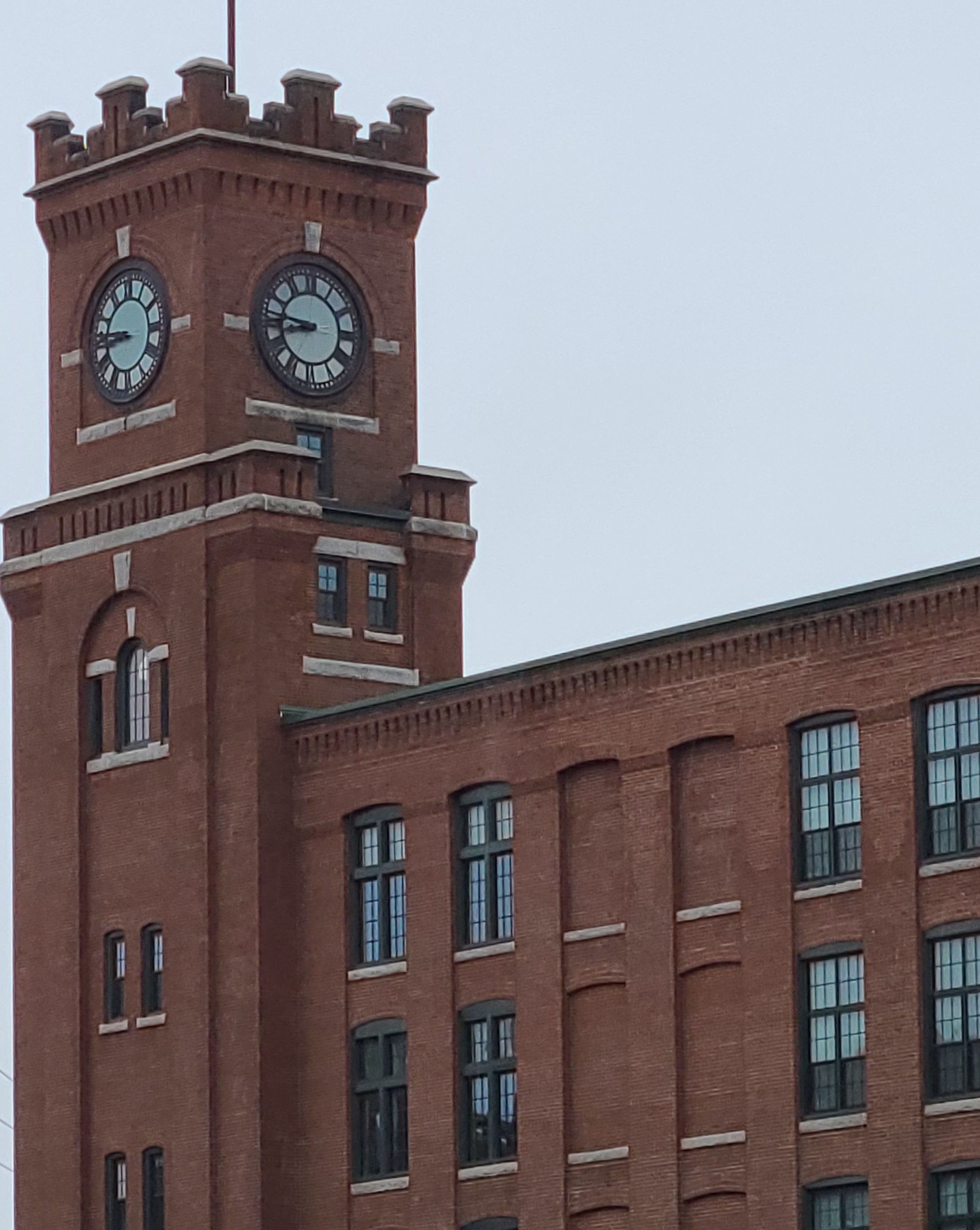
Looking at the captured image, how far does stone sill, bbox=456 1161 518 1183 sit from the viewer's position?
229ft

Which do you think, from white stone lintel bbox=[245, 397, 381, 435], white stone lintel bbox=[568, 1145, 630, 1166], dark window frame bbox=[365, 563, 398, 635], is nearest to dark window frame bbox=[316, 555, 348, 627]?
dark window frame bbox=[365, 563, 398, 635]

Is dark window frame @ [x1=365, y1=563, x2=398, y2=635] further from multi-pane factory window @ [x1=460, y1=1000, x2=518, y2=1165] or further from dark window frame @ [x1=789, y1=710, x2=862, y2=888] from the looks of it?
dark window frame @ [x1=789, y1=710, x2=862, y2=888]

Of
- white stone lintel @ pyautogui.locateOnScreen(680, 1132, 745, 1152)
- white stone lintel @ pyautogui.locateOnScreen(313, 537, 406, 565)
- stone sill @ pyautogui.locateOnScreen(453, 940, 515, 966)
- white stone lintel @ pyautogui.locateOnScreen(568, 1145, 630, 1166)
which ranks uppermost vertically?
white stone lintel @ pyautogui.locateOnScreen(313, 537, 406, 565)

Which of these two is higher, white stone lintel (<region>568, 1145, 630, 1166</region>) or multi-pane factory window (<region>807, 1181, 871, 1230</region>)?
white stone lintel (<region>568, 1145, 630, 1166</region>)

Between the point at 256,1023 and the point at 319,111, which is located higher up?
the point at 319,111

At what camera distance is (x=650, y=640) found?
68.4 m

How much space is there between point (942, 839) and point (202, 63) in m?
22.5

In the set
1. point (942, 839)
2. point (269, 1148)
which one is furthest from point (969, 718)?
point (269, 1148)

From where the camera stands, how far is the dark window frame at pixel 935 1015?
63.0m

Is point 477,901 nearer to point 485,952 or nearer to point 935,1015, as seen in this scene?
point 485,952

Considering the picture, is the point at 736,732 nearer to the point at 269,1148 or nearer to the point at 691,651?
the point at 691,651

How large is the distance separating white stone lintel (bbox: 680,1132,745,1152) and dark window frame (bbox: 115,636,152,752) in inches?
590

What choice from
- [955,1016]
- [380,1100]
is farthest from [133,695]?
[955,1016]

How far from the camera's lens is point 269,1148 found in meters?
73.2
